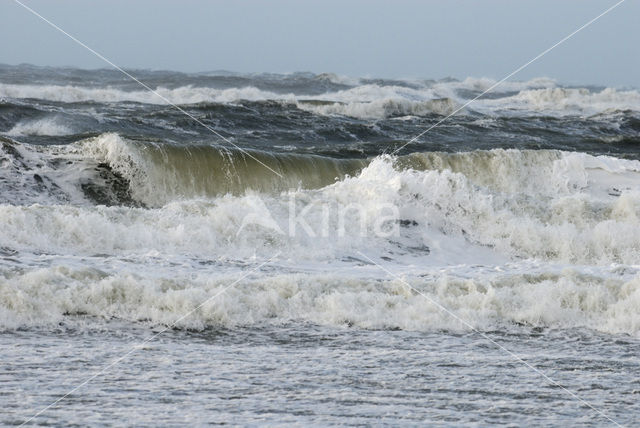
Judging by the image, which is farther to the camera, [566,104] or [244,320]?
[566,104]

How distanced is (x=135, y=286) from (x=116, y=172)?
22.4ft

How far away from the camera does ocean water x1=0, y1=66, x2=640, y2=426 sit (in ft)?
18.9

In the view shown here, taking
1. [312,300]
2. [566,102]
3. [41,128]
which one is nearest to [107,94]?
[41,128]

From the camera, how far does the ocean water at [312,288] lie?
5770 millimetres

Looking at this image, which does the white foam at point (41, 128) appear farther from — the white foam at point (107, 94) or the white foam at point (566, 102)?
the white foam at point (566, 102)

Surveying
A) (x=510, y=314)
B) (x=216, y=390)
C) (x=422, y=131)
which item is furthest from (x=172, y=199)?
(x=422, y=131)

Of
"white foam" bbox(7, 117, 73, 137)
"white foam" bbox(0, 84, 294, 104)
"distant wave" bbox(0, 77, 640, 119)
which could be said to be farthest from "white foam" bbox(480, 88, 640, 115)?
"white foam" bbox(7, 117, 73, 137)

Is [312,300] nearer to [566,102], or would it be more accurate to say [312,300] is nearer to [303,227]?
[303,227]

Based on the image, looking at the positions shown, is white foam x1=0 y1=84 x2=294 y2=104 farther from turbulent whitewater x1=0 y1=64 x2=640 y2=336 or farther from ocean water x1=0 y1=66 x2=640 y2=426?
ocean water x1=0 y1=66 x2=640 y2=426

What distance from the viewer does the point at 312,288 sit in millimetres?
8258

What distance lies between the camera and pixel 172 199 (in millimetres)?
14297

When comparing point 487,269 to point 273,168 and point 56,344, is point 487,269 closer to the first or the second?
point 56,344

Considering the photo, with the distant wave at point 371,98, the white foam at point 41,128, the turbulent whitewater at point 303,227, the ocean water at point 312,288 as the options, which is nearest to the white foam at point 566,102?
the distant wave at point 371,98

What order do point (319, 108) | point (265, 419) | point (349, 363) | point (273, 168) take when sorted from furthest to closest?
point (319, 108) < point (273, 168) < point (349, 363) < point (265, 419)
